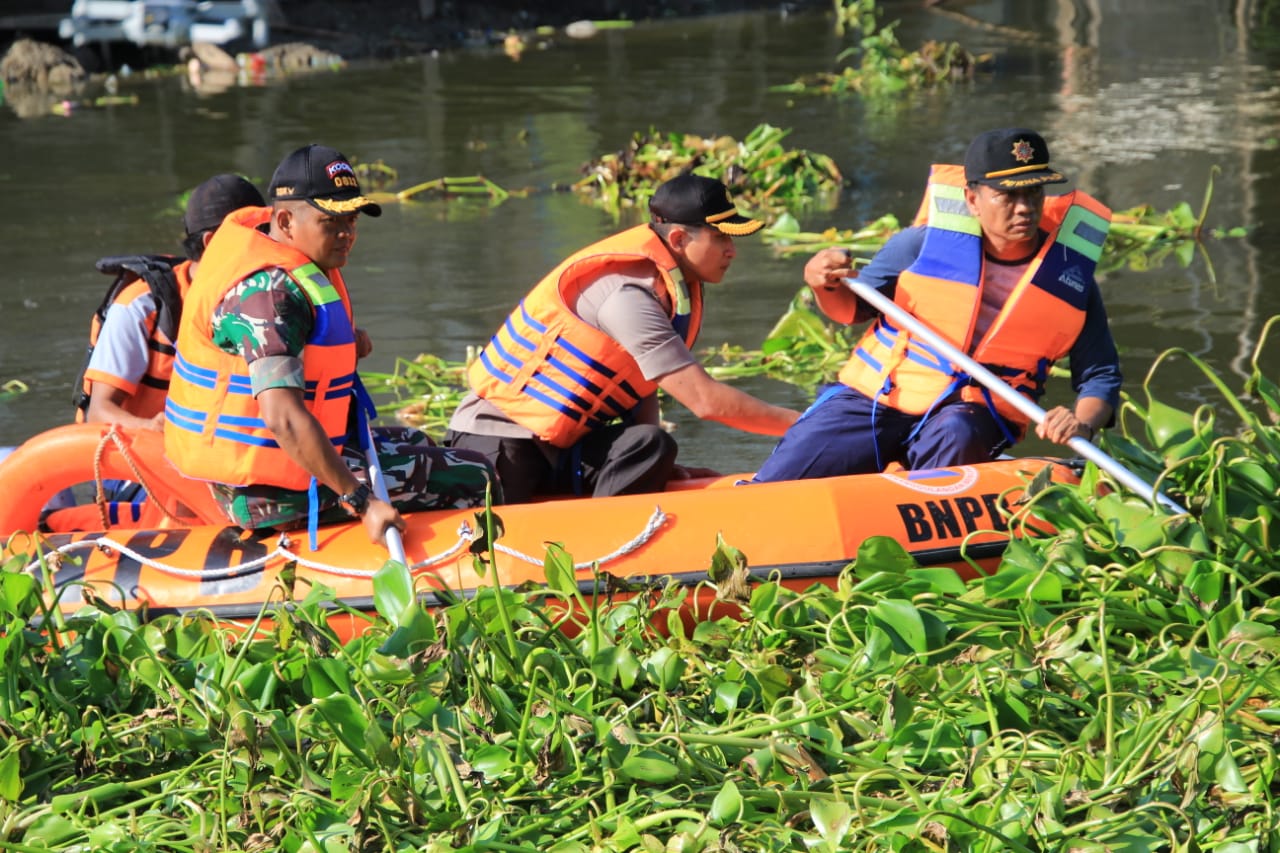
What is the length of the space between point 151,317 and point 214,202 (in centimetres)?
39

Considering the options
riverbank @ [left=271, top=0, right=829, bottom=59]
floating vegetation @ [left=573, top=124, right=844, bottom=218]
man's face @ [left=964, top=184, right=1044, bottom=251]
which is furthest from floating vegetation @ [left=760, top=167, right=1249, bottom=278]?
riverbank @ [left=271, top=0, right=829, bottom=59]

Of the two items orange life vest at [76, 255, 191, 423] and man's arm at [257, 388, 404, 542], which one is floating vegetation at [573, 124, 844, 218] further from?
man's arm at [257, 388, 404, 542]

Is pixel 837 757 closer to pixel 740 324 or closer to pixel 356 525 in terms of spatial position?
pixel 356 525

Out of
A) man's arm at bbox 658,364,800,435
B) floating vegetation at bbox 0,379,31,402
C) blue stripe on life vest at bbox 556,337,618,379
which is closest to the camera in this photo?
man's arm at bbox 658,364,800,435

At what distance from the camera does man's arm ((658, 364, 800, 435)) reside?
165 inches

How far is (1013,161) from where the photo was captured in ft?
13.8

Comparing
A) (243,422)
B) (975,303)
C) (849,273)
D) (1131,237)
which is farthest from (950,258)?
(1131,237)

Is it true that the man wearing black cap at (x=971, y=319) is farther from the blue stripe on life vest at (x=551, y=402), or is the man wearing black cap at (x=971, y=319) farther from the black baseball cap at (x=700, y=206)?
the blue stripe on life vest at (x=551, y=402)

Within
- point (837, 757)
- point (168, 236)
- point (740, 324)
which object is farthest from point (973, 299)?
point (168, 236)

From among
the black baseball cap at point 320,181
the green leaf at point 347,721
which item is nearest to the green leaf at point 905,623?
the green leaf at point 347,721

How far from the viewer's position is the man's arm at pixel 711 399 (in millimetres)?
4203

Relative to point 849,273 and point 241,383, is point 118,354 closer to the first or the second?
point 241,383

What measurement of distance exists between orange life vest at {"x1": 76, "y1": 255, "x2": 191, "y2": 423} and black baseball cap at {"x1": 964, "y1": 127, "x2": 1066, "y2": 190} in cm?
236

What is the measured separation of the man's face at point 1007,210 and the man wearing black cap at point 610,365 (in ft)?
2.09
